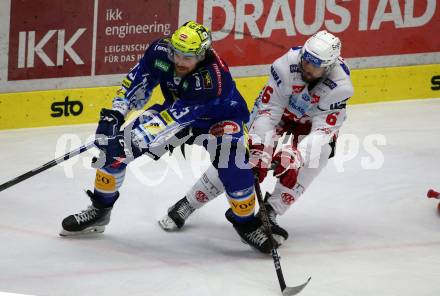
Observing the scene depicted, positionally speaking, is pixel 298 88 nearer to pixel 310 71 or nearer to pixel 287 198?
pixel 310 71

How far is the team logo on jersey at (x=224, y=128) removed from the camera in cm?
555

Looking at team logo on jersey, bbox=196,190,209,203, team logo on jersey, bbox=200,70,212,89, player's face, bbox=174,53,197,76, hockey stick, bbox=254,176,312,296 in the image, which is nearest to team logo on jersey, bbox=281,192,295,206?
hockey stick, bbox=254,176,312,296

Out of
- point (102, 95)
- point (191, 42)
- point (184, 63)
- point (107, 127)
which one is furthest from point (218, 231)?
point (102, 95)

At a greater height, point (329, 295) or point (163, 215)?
point (329, 295)

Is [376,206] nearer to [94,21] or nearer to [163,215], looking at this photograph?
[163,215]

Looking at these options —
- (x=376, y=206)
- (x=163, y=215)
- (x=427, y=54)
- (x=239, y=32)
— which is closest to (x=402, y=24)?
(x=427, y=54)

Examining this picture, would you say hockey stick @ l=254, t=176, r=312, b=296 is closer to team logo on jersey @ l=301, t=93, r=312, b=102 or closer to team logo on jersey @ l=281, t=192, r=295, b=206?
team logo on jersey @ l=281, t=192, r=295, b=206

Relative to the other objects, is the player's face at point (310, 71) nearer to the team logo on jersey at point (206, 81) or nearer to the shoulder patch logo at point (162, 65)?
the team logo on jersey at point (206, 81)

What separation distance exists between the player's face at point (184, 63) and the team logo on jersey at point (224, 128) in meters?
0.36

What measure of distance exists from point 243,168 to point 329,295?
0.87m

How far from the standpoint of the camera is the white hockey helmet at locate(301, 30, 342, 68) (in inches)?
218

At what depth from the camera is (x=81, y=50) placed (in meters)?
8.12

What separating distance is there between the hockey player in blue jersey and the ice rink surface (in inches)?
10.3

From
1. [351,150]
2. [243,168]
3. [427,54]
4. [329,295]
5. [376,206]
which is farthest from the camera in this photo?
[427,54]
